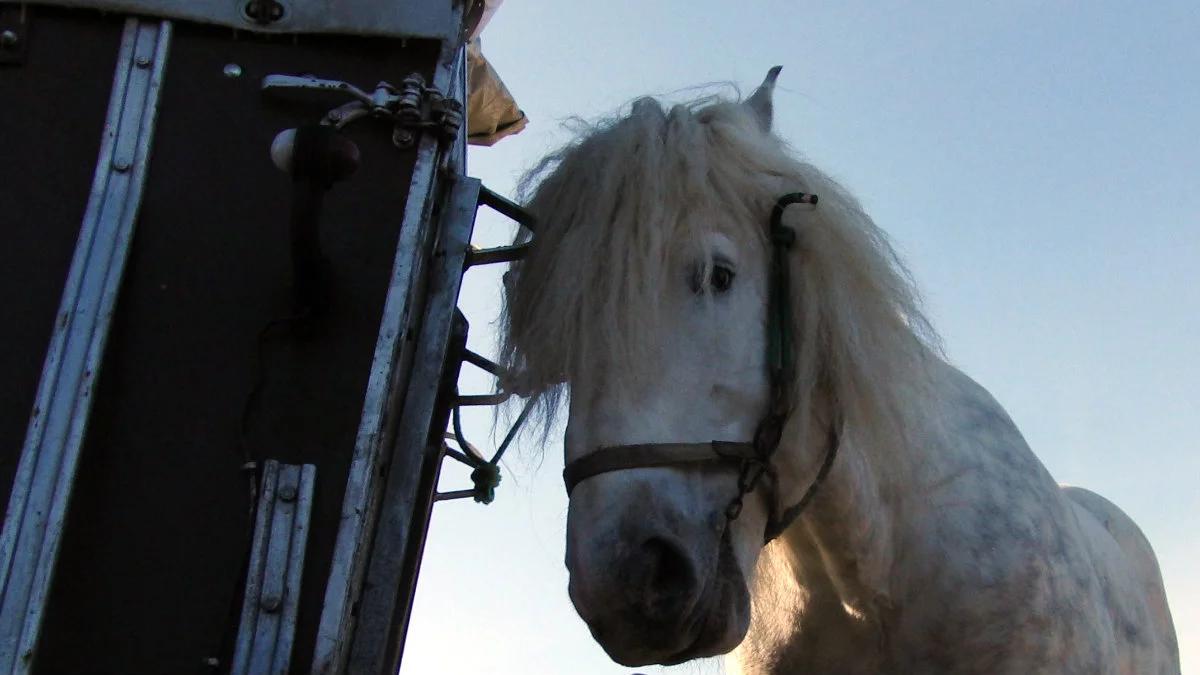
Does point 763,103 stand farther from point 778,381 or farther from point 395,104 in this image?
point 395,104

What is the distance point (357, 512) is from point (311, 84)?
65 cm

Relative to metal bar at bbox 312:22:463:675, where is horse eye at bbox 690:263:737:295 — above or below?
above

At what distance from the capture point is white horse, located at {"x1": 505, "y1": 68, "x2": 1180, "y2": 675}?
6.31 feet

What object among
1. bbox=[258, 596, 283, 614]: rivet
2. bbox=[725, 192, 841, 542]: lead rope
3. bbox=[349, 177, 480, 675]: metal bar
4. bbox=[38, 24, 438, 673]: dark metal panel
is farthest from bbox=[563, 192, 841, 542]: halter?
bbox=[258, 596, 283, 614]: rivet

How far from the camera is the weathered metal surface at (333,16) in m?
1.86

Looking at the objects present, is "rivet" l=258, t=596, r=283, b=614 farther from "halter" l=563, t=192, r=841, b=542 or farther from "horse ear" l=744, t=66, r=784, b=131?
"horse ear" l=744, t=66, r=784, b=131

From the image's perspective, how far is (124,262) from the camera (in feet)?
5.63

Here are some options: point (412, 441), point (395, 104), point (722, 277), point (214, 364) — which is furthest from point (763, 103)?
point (214, 364)

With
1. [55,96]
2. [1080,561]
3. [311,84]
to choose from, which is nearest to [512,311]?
[311,84]

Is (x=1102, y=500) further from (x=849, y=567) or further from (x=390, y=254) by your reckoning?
(x=390, y=254)

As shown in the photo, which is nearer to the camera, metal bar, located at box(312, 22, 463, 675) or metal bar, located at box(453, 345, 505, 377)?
metal bar, located at box(312, 22, 463, 675)

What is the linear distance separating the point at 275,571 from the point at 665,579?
590 millimetres

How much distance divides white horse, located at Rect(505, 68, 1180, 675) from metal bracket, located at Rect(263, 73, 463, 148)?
400 mm

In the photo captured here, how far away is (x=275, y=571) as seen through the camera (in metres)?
1.62
